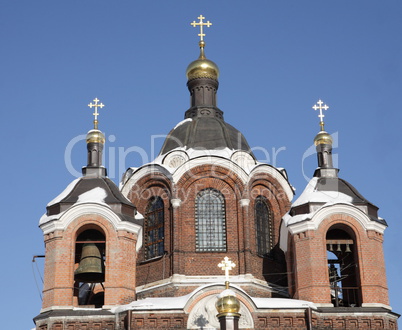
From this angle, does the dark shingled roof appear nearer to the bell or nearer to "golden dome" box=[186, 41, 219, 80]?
the bell

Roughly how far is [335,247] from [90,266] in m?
6.92

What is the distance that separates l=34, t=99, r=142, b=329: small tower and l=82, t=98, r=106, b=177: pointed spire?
0.13 metres

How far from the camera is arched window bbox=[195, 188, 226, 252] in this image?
1125 inches

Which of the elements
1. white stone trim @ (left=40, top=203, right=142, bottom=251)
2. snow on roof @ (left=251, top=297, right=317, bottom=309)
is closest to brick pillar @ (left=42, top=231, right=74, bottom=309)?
white stone trim @ (left=40, top=203, right=142, bottom=251)

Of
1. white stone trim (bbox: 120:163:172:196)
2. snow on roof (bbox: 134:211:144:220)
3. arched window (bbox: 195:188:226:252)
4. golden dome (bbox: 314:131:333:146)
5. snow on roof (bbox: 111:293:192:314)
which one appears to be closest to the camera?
snow on roof (bbox: 111:293:192:314)

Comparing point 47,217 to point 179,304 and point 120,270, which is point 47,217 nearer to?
point 120,270

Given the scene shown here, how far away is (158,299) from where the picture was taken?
84.3 ft

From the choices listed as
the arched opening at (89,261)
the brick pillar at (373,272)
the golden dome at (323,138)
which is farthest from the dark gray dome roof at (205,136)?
the brick pillar at (373,272)

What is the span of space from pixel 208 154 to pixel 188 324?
658 centimetres

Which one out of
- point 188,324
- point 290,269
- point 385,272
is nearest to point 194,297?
point 188,324

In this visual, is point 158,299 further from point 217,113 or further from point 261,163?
point 217,113

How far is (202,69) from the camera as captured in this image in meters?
33.3

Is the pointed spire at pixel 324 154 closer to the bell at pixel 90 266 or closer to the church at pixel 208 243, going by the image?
the church at pixel 208 243

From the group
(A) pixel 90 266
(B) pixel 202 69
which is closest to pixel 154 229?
(A) pixel 90 266
